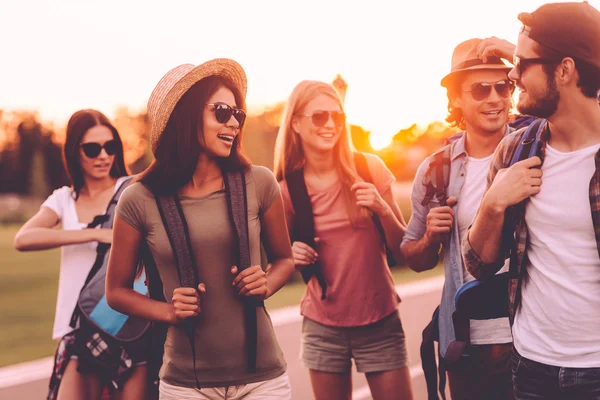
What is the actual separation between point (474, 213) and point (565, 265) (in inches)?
44.8

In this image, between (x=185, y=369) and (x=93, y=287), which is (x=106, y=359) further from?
(x=185, y=369)

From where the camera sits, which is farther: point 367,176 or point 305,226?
point 367,176

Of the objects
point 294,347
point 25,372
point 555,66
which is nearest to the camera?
point 555,66

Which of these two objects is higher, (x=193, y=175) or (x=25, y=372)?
(x=193, y=175)

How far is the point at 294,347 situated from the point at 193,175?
20.9 ft

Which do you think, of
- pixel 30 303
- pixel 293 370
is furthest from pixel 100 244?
pixel 30 303

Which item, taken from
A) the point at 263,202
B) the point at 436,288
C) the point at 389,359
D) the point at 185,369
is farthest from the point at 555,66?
the point at 436,288

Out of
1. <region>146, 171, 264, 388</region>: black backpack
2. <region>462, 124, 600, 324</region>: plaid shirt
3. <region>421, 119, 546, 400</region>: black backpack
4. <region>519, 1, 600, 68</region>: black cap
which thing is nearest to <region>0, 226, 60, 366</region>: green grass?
Answer: <region>421, 119, 546, 400</region>: black backpack

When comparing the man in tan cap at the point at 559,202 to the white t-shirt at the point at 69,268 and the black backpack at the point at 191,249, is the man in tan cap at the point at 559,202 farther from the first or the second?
the white t-shirt at the point at 69,268

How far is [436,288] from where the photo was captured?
15.5 metres

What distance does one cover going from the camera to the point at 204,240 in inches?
132

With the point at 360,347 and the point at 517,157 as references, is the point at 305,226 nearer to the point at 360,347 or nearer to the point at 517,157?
the point at 360,347

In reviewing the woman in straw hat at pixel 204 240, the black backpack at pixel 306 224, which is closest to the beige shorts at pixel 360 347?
the black backpack at pixel 306 224

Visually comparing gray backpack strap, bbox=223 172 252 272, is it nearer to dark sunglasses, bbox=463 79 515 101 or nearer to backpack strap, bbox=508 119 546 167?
backpack strap, bbox=508 119 546 167
